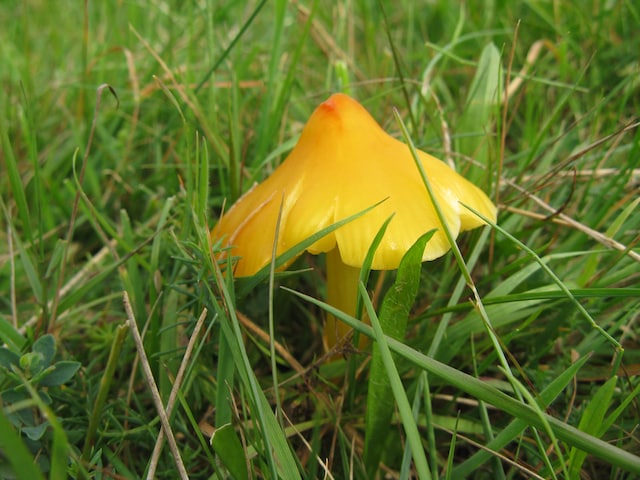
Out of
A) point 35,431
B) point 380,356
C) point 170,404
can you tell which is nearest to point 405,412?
point 380,356

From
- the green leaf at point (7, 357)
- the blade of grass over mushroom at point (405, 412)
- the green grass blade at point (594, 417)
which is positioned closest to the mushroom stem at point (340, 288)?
the blade of grass over mushroom at point (405, 412)

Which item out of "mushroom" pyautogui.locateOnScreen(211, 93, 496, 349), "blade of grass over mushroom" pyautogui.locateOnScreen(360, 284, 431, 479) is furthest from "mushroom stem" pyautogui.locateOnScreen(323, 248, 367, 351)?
"blade of grass over mushroom" pyautogui.locateOnScreen(360, 284, 431, 479)

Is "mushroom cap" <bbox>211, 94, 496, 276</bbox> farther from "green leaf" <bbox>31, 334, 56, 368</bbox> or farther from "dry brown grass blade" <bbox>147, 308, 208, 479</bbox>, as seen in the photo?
"green leaf" <bbox>31, 334, 56, 368</bbox>

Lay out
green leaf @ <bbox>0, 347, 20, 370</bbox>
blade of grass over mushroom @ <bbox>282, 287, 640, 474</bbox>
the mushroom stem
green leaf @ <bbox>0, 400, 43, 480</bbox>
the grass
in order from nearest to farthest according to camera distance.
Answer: green leaf @ <bbox>0, 400, 43, 480</bbox>
blade of grass over mushroom @ <bbox>282, 287, 640, 474</bbox>
the grass
green leaf @ <bbox>0, 347, 20, 370</bbox>
the mushroom stem

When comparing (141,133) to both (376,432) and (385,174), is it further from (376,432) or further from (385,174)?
(376,432)

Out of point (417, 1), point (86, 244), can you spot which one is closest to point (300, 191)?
point (86, 244)

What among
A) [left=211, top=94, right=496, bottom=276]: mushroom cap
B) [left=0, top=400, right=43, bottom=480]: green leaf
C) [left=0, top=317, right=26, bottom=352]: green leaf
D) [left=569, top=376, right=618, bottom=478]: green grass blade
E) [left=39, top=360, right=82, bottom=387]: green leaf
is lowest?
[left=569, top=376, right=618, bottom=478]: green grass blade

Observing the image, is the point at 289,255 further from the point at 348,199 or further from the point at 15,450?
the point at 15,450
